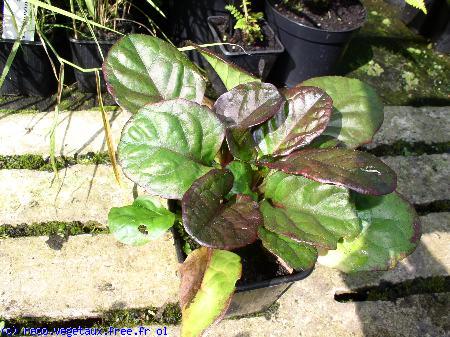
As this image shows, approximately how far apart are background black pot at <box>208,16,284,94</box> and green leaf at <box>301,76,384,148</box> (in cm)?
71

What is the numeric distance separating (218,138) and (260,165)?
0.13m

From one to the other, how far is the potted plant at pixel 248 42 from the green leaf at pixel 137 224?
96cm

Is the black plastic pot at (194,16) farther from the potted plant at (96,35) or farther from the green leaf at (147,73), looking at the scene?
the green leaf at (147,73)

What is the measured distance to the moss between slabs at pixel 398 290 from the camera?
1.34 meters

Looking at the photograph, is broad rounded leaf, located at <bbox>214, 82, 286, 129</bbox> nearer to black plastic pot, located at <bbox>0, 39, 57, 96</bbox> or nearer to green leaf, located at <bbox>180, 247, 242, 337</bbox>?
green leaf, located at <bbox>180, 247, 242, 337</bbox>

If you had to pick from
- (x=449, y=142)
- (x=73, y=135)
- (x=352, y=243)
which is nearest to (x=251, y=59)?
(x=73, y=135)

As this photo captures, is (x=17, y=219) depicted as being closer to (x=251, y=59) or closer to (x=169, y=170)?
(x=169, y=170)

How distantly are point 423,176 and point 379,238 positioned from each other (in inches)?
32.0

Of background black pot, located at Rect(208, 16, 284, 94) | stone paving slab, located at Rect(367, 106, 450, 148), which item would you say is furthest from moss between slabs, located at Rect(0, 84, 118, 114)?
stone paving slab, located at Rect(367, 106, 450, 148)

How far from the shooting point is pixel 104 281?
1262 mm

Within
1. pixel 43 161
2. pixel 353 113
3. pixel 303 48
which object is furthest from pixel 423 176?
pixel 43 161

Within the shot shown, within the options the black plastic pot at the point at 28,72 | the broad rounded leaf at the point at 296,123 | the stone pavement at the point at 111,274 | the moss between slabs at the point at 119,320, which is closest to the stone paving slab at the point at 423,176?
the stone pavement at the point at 111,274

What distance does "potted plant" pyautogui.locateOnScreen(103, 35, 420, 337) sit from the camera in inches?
32.6

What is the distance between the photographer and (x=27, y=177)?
1441mm
